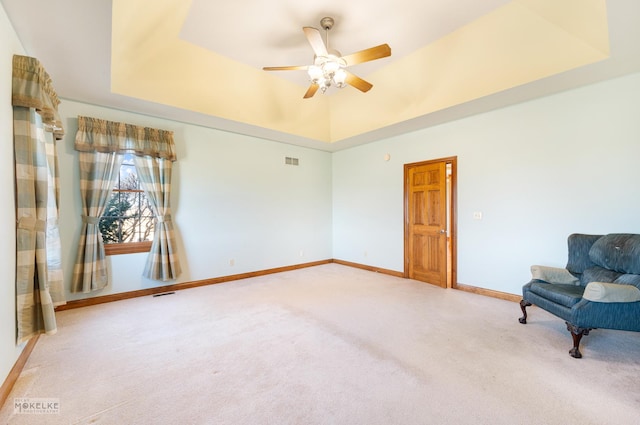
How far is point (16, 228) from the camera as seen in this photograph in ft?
6.47

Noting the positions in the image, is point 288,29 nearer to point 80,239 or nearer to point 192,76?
point 192,76

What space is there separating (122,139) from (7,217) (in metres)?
2.15

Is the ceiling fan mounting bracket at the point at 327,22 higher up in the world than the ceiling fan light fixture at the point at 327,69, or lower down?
higher up

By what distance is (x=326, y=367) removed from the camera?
2.12 metres

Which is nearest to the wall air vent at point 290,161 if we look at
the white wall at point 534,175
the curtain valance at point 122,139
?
the white wall at point 534,175

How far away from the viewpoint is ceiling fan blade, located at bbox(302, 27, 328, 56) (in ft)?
7.82

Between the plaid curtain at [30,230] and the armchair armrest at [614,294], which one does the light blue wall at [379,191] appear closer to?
the plaid curtain at [30,230]

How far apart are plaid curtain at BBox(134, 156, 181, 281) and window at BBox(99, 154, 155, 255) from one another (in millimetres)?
151

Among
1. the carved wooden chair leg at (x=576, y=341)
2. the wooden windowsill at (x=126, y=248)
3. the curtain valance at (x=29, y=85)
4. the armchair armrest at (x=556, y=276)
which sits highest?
the curtain valance at (x=29, y=85)

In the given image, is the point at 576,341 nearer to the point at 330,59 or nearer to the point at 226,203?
the point at 330,59

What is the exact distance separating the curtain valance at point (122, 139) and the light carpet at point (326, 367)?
2.13 meters

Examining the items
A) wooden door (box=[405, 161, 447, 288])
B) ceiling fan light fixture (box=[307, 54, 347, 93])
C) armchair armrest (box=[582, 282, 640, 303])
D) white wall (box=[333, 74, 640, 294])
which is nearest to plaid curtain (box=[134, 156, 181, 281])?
ceiling fan light fixture (box=[307, 54, 347, 93])

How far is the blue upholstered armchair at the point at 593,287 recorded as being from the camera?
86.9 inches

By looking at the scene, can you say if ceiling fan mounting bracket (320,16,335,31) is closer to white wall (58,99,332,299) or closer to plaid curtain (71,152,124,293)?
white wall (58,99,332,299)
